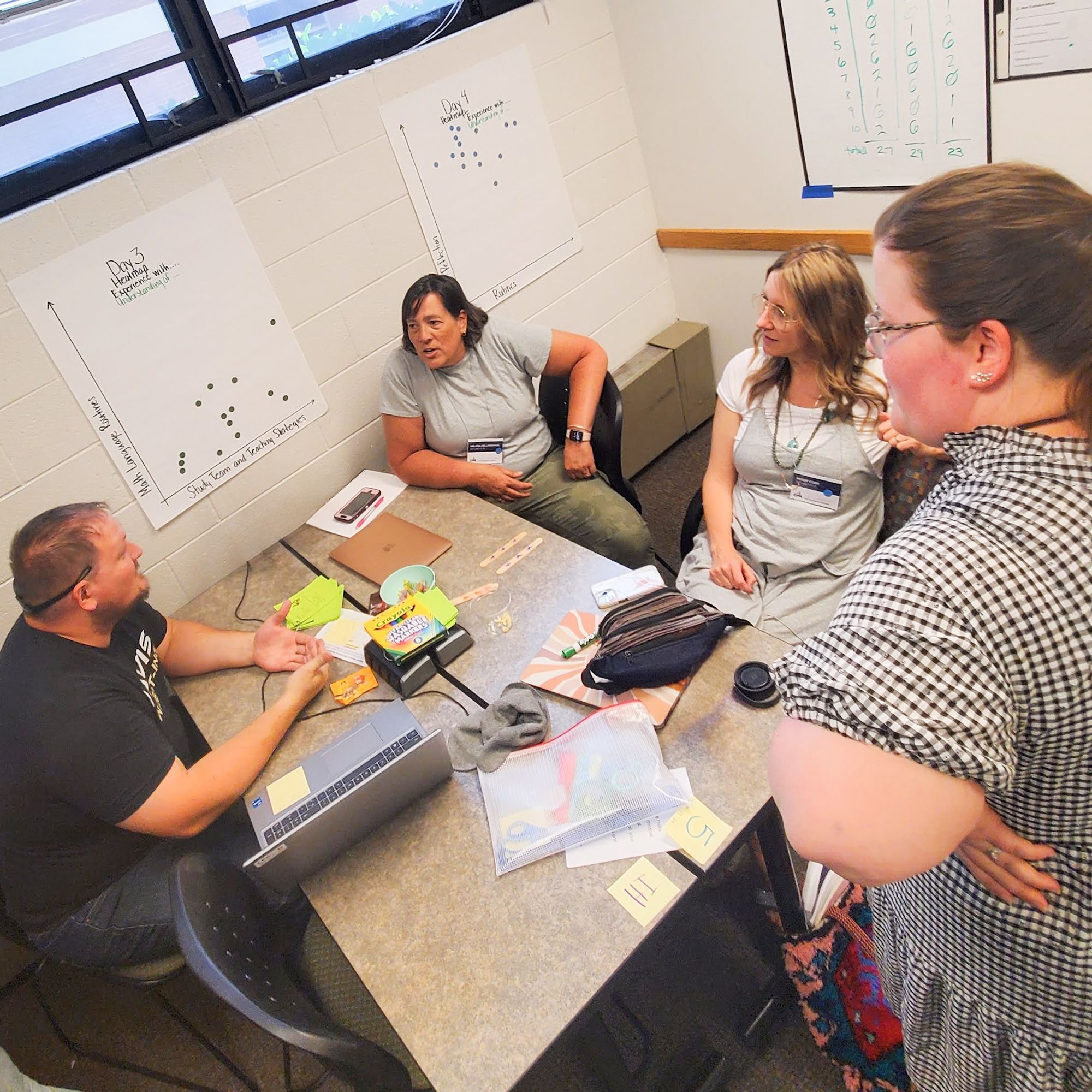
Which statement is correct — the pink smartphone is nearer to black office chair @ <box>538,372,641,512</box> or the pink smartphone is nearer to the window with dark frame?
black office chair @ <box>538,372,641,512</box>

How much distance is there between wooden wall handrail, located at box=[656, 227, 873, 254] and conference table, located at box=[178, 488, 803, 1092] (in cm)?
170

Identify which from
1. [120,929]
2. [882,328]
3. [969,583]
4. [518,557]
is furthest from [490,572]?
[969,583]

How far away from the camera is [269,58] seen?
223 cm

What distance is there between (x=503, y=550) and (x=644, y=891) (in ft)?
3.31

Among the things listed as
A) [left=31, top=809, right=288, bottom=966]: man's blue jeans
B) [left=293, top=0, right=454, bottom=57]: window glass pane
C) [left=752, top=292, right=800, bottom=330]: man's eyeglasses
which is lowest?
[left=31, top=809, right=288, bottom=966]: man's blue jeans

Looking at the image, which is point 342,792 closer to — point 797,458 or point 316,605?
point 316,605

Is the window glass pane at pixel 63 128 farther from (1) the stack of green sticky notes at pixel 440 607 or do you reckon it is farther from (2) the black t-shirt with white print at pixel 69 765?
(1) the stack of green sticky notes at pixel 440 607

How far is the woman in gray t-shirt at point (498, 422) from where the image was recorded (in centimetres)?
235

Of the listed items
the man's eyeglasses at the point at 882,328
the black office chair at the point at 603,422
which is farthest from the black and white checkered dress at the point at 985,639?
the black office chair at the point at 603,422

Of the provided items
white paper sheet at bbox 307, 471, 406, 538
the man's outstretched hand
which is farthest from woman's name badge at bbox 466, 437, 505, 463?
the man's outstretched hand

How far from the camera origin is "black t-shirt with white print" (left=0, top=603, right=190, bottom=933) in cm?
143

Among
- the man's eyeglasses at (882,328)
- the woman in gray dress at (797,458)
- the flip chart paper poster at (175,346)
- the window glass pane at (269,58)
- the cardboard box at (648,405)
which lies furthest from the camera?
the cardboard box at (648,405)

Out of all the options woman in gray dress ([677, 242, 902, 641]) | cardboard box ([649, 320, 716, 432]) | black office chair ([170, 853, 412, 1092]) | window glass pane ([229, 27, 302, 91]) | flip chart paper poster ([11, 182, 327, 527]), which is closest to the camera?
black office chair ([170, 853, 412, 1092])

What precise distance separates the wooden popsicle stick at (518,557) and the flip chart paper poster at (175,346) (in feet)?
3.25
